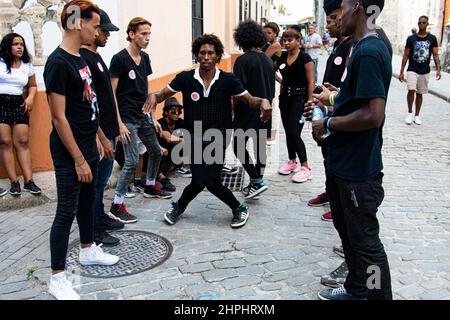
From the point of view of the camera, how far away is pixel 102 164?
4117mm

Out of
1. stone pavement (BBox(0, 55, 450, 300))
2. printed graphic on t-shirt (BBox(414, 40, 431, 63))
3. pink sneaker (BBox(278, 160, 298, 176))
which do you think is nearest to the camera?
stone pavement (BBox(0, 55, 450, 300))

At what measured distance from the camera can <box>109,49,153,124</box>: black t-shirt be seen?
472 cm

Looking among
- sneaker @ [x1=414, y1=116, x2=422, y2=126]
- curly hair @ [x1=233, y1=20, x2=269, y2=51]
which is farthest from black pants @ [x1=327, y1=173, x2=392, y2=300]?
sneaker @ [x1=414, y1=116, x2=422, y2=126]

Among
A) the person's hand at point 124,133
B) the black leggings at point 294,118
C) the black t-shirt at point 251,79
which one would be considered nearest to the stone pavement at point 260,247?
the black leggings at point 294,118

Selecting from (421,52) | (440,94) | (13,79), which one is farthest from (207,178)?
(440,94)

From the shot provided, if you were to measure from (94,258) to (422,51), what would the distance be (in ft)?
26.9

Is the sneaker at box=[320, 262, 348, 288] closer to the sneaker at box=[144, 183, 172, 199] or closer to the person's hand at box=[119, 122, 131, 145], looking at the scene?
the person's hand at box=[119, 122, 131, 145]

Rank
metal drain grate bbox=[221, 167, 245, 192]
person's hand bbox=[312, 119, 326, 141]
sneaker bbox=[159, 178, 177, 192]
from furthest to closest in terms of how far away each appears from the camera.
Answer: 1. metal drain grate bbox=[221, 167, 245, 192]
2. sneaker bbox=[159, 178, 177, 192]
3. person's hand bbox=[312, 119, 326, 141]

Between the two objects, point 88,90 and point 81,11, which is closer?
point 81,11

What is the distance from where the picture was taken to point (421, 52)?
372 inches

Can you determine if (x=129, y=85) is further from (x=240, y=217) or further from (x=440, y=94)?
(x=440, y=94)

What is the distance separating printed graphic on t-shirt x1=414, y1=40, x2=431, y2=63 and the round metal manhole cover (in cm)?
743
